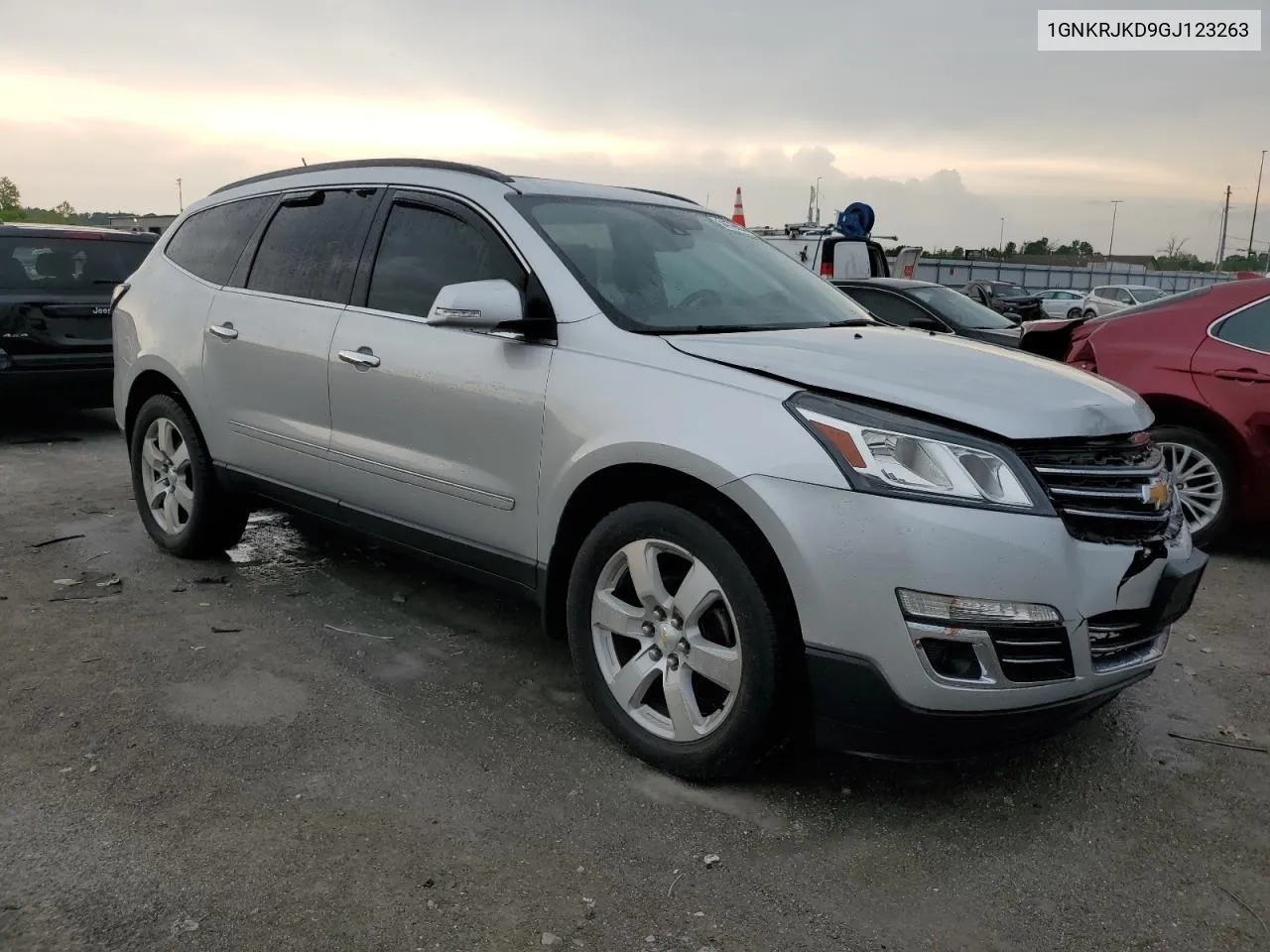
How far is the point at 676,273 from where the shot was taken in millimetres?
3682

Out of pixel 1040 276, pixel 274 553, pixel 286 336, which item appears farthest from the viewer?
pixel 1040 276

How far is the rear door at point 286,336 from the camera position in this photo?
13.3ft

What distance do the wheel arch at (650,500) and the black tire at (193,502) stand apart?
83.0 inches

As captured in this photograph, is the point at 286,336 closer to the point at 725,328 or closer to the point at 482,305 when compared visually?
the point at 482,305

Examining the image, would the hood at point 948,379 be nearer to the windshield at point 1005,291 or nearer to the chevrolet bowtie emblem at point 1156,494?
the chevrolet bowtie emblem at point 1156,494

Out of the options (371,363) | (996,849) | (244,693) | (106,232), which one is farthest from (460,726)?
(106,232)

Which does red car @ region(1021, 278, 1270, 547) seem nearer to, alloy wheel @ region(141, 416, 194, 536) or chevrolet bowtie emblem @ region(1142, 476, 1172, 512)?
chevrolet bowtie emblem @ region(1142, 476, 1172, 512)

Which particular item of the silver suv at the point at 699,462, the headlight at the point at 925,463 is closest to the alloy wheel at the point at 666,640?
the silver suv at the point at 699,462

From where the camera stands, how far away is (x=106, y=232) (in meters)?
8.46

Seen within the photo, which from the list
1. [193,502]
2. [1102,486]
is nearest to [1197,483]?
[1102,486]

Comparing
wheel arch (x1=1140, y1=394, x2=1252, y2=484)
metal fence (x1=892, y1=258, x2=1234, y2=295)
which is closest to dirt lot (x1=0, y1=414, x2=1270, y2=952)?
wheel arch (x1=1140, y1=394, x2=1252, y2=484)

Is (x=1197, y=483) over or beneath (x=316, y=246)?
beneath

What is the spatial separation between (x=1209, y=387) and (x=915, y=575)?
3.92 metres

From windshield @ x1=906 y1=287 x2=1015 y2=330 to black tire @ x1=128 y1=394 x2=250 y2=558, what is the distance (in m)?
6.98
